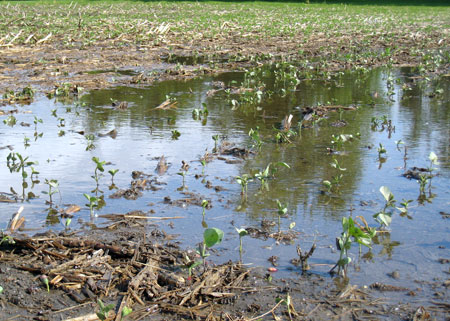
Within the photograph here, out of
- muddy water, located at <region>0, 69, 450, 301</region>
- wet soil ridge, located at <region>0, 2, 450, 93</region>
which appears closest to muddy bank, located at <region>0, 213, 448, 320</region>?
muddy water, located at <region>0, 69, 450, 301</region>

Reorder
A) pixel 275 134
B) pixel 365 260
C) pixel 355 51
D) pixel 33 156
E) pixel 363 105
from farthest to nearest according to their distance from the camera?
pixel 355 51 → pixel 363 105 → pixel 275 134 → pixel 33 156 → pixel 365 260

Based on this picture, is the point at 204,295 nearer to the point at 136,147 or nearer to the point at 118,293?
the point at 118,293

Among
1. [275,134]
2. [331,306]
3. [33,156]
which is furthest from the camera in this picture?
[275,134]

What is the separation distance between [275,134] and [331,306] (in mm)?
4547

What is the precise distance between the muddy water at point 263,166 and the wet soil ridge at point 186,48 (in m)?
2.28

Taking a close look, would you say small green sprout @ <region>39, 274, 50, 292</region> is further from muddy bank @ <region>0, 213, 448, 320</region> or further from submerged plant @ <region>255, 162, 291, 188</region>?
submerged plant @ <region>255, 162, 291, 188</region>

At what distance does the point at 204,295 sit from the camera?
4062mm

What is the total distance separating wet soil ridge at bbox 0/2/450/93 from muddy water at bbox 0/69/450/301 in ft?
7.48

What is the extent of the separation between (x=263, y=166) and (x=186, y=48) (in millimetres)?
11934

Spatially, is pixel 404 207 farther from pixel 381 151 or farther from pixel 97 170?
pixel 97 170

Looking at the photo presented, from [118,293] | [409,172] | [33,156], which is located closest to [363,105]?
[409,172]

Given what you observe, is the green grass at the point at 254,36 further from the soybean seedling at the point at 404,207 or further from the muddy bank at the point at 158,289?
the muddy bank at the point at 158,289

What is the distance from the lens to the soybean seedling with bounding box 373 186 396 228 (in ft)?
16.1

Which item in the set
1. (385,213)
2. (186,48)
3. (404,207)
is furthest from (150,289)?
(186,48)
